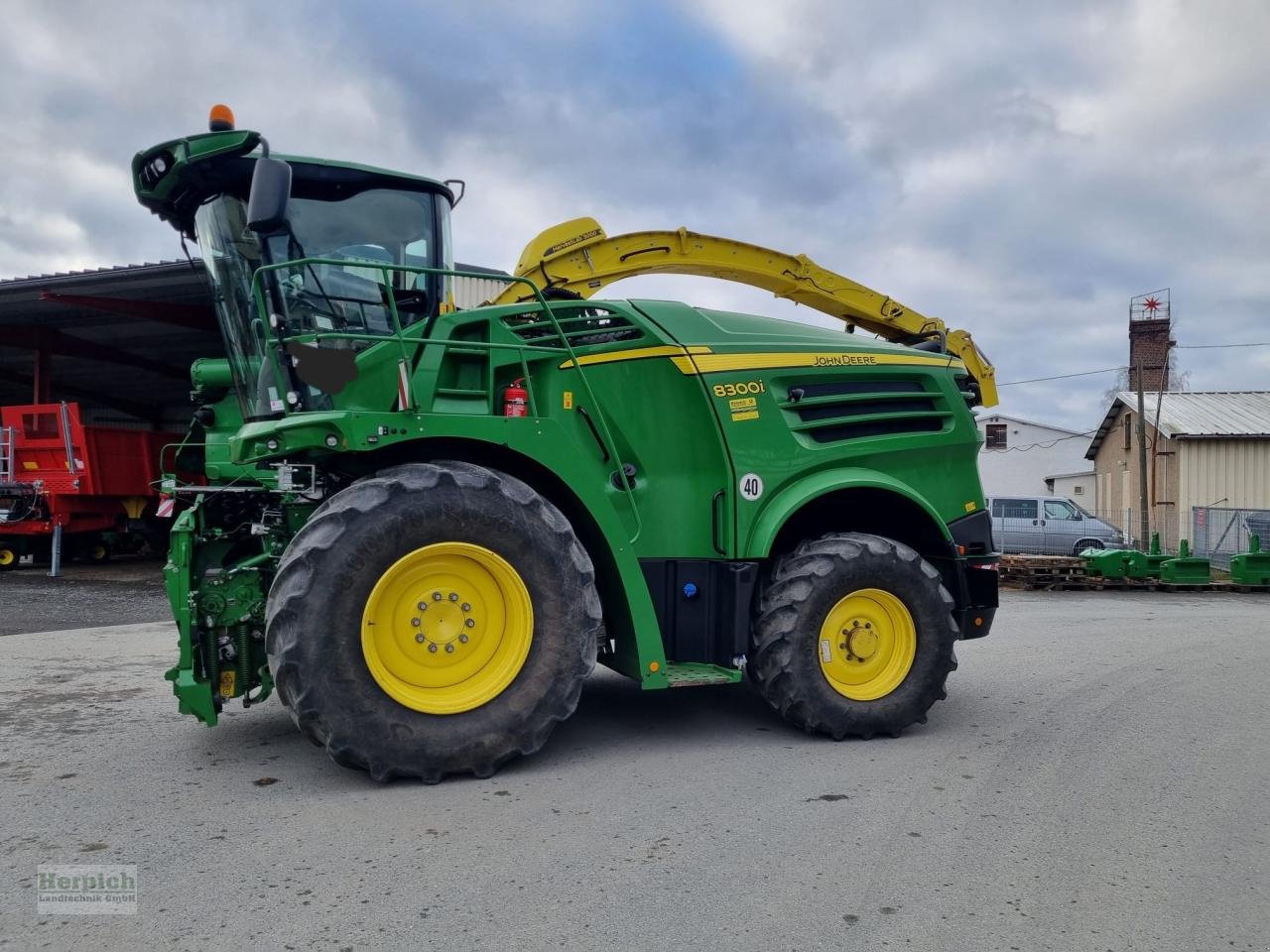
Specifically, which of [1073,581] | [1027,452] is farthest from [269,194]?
[1027,452]

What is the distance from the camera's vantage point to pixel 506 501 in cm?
418

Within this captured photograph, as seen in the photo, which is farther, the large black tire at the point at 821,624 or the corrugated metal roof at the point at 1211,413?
the corrugated metal roof at the point at 1211,413

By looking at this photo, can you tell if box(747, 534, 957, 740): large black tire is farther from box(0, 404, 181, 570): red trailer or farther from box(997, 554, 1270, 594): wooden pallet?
box(0, 404, 181, 570): red trailer

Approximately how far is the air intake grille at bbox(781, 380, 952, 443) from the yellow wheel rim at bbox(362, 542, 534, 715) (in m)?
1.95

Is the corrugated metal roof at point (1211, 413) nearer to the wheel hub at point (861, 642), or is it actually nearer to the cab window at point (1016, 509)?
the cab window at point (1016, 509)

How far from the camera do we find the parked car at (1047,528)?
20.4 m

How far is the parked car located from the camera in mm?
20406

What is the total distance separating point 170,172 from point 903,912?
4553mm

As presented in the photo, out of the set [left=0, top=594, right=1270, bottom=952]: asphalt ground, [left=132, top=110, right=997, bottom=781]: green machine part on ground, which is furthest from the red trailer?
[left=132, top=110, right=997, bottom=781]: green machine part on ground

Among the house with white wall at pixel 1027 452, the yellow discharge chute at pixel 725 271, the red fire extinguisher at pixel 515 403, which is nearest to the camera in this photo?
the red fire extinguisher at pixel 515 403

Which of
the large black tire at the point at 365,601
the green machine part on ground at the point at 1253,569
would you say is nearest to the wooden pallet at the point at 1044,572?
the green machine part on ground at the point at 1253,569

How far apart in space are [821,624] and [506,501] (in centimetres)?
186

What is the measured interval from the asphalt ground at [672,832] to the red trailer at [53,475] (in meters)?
11.7

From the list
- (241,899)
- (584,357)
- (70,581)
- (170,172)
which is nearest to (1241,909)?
(241,899)
